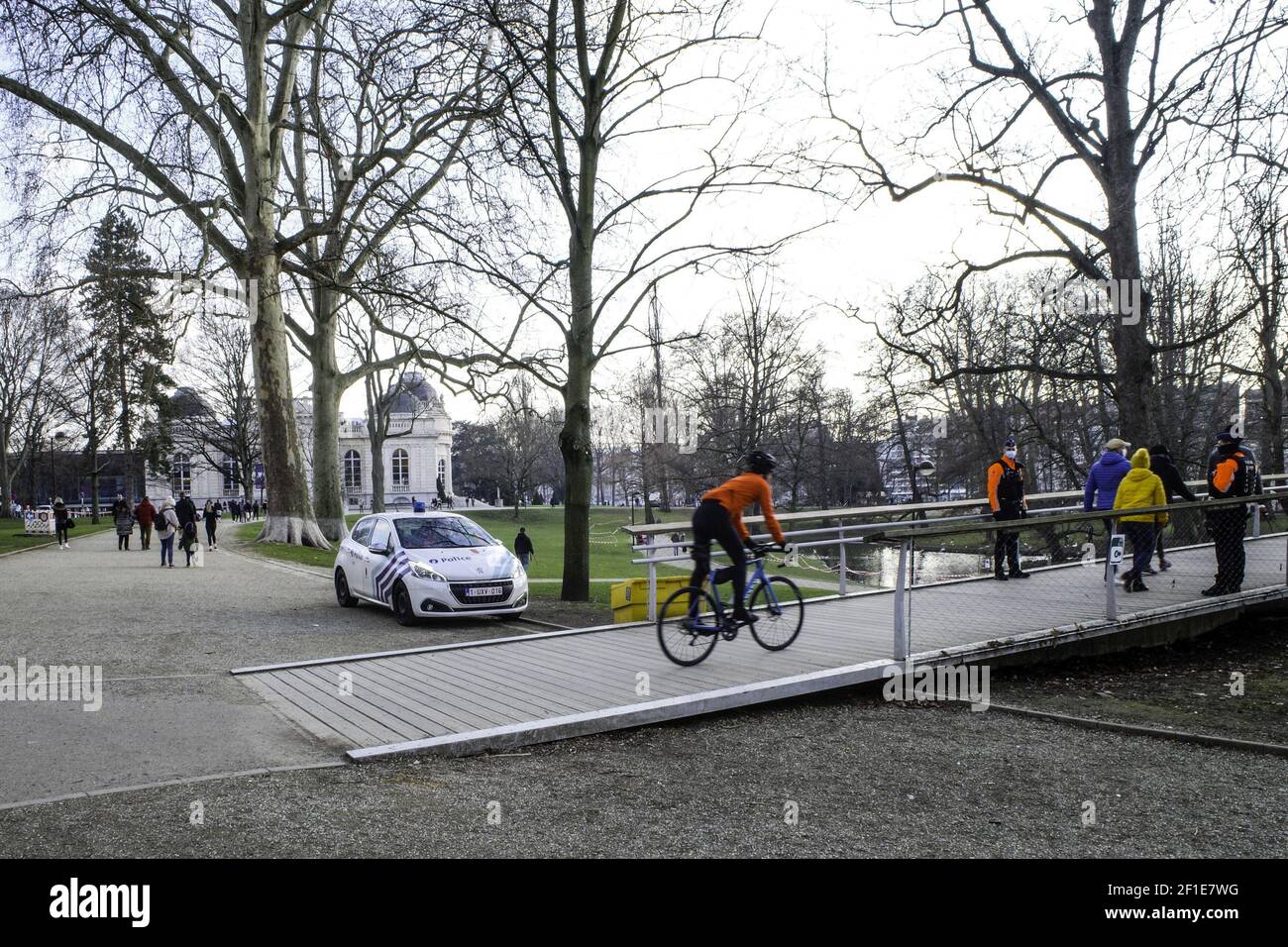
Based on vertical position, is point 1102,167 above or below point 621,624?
above

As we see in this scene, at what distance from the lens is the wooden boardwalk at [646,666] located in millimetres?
7270

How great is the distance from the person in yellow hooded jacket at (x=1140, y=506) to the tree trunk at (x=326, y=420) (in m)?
25.4

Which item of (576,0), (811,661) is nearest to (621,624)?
(811,661)

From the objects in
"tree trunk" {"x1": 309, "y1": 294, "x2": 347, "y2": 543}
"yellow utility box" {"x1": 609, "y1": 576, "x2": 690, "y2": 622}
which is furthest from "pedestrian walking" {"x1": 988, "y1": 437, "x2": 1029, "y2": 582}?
"tree trunk" {"x1": 309, "y1": 294, "x2": 347, "y2": 543}

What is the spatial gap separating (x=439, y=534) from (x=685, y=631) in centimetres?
689

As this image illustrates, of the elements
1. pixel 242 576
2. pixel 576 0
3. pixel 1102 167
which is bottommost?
pixel 242 576

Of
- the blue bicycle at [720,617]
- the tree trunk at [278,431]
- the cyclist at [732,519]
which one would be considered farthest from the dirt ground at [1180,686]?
the tree trunk at [278,431]

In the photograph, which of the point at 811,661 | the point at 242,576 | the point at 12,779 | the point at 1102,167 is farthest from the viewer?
the point at 242,576

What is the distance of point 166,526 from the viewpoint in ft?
81.1

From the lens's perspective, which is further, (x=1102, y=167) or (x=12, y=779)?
(x=1102, y=167)

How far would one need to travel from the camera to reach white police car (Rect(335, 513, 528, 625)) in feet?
45.4

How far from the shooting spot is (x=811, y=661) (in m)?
8.96
